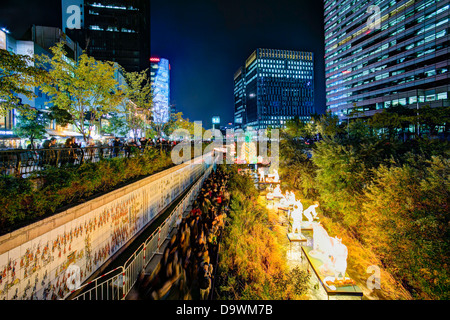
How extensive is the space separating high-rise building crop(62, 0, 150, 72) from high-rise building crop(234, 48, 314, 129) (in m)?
85.3

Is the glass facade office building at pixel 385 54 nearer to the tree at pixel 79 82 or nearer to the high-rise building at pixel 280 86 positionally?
the tree at pixel 79 82

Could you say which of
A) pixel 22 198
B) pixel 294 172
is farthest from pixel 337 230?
pixel 22 198

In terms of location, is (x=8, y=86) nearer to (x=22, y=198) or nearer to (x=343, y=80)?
(x=22, y=198)

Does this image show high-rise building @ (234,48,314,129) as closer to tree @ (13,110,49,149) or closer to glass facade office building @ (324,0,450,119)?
glass facade office building @ (324,0,450,119)

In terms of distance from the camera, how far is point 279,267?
656 cm

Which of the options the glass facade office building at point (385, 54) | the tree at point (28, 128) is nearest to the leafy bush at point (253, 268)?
the tree at point (28, 128)

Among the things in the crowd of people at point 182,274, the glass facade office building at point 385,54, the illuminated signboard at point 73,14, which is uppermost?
the illuminated signboard at point 73,14

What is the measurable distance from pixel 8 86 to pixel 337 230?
42.6 feet

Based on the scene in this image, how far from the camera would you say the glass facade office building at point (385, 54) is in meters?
47.0

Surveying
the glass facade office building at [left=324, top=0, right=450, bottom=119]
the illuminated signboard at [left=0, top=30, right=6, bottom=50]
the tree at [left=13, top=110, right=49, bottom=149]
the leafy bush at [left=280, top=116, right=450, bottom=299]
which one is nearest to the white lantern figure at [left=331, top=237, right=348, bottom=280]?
the leafy bush at [left=280, top=116, right=450, bottom=299]

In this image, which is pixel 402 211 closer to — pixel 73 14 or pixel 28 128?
pixel 28 128

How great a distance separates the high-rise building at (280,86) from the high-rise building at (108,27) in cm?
8530

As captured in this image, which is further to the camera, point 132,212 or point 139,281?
point 132,212

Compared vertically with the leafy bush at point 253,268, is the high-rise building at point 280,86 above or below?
above
